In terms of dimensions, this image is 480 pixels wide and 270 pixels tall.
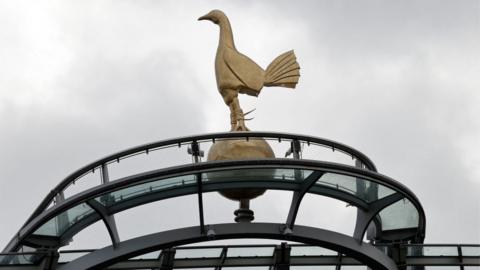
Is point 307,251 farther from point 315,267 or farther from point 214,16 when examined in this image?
point 214,16

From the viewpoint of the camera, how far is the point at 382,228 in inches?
795

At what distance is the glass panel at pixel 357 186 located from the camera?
1783 centimetres

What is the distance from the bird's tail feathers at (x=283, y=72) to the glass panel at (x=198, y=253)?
4288mm

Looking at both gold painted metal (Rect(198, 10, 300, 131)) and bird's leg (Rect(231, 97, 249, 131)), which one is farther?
bird's leg (Rect(231, 97, 249, 131))

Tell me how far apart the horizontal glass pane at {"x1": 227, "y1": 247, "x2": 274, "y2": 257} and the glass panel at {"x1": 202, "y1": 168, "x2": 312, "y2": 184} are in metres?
2.87

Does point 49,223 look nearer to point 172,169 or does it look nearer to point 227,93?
point 172,169

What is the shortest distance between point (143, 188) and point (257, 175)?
2355mm

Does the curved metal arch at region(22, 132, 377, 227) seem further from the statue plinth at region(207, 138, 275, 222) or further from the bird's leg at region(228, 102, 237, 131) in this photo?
the bird's leg at region(228, 102, 237, 131)

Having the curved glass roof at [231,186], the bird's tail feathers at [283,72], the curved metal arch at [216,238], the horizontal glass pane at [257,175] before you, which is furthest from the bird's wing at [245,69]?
the curved metal arch at [216,238]

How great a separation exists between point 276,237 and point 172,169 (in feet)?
9.24

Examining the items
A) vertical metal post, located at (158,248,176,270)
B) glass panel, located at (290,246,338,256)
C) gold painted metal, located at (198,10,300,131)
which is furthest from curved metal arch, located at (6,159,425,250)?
gold painted metal, located at (198,10,300,131)

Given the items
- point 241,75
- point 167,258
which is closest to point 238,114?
point 241,75

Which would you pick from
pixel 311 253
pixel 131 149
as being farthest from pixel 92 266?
pixel 311 253

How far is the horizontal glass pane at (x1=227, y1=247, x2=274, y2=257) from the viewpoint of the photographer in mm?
19859
